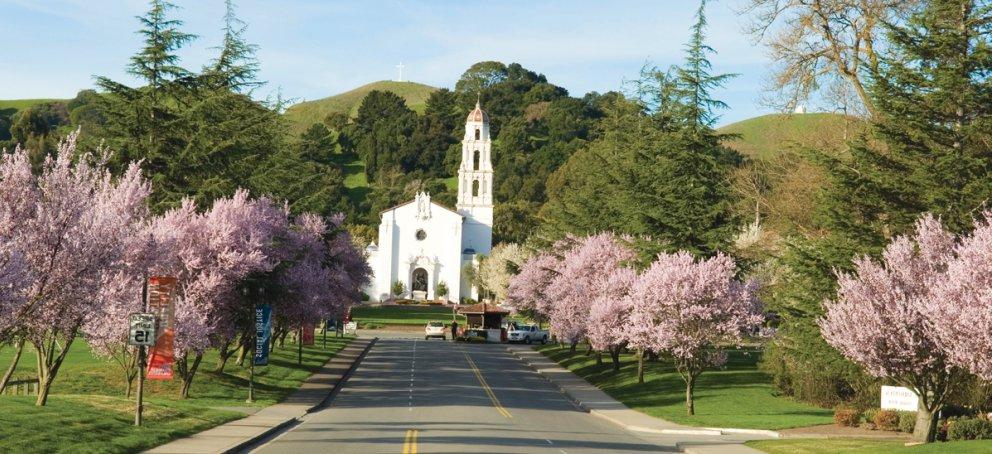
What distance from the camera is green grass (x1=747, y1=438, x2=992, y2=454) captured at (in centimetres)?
2681

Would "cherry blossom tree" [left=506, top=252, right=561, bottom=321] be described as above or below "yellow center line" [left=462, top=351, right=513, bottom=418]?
above

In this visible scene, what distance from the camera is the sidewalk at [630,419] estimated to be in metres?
30.9

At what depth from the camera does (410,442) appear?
28219 mm

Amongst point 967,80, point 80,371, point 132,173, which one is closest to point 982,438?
point 967,80

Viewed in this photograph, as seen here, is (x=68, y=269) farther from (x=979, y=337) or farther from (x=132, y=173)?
(x=979, y=337)

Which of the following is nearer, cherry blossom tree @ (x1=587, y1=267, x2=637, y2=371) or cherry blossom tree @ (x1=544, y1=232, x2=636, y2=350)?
cherry blossom tree @ (x1=587, y1=267, x2=637, y2=371)

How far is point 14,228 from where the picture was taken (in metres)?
25.2

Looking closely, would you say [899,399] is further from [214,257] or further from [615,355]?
[615,355]

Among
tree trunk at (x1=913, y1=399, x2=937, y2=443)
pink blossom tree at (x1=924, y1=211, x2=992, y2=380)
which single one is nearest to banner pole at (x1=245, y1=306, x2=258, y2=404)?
tree trunk at (x1=913, y1=399, x2=937, y2=443)

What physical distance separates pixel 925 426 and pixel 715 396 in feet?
54.0

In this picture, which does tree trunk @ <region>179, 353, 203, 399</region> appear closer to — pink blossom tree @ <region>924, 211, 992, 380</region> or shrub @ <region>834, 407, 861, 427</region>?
shrub @ <region>834, 407, 861, 427</region>

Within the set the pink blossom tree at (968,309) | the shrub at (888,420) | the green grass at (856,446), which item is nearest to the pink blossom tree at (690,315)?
the shrub at (888,420)

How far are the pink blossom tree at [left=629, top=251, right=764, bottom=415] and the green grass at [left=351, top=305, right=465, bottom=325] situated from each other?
267 feet

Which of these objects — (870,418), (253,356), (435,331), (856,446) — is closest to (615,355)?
(253,356)
